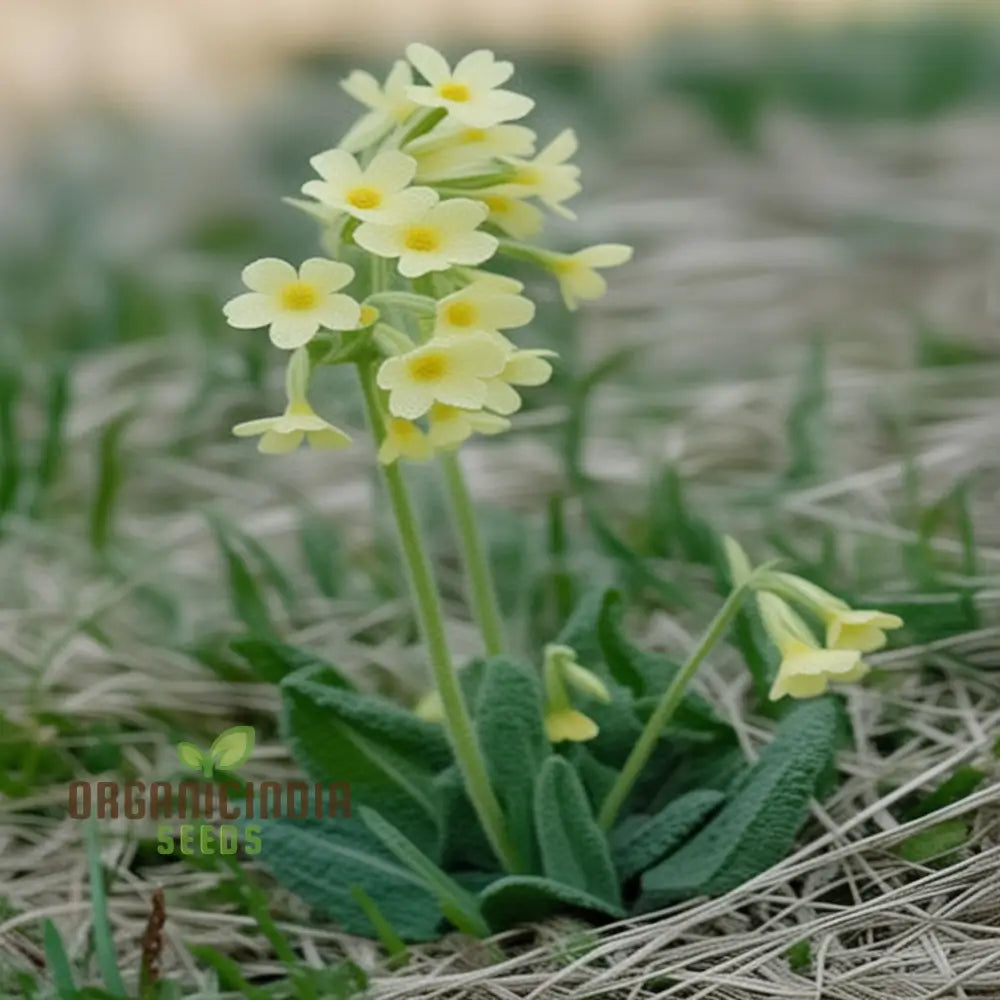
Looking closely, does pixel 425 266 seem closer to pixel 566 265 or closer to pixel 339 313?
pixel 339 313

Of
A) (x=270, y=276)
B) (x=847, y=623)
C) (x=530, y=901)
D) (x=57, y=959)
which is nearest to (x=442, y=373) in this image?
(x=270, y=276)

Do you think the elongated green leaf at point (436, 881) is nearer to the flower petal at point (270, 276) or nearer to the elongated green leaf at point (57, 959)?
the elongated green leaf at point (57, 959)

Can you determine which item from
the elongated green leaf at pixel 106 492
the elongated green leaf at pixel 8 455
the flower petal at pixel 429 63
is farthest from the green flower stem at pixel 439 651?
the elongated green leaf at pixel 8 455

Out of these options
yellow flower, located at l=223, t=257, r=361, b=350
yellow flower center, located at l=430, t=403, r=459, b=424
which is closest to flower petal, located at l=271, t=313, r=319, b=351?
yellow flower, located at l=223, t=257, r=361, b=350

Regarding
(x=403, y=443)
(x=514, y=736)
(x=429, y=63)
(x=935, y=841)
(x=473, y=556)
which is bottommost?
(x=935, y=841)

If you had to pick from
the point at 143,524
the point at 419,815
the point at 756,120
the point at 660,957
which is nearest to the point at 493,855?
the point at 419,815

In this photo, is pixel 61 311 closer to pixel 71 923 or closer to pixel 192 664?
pixel 192 664
